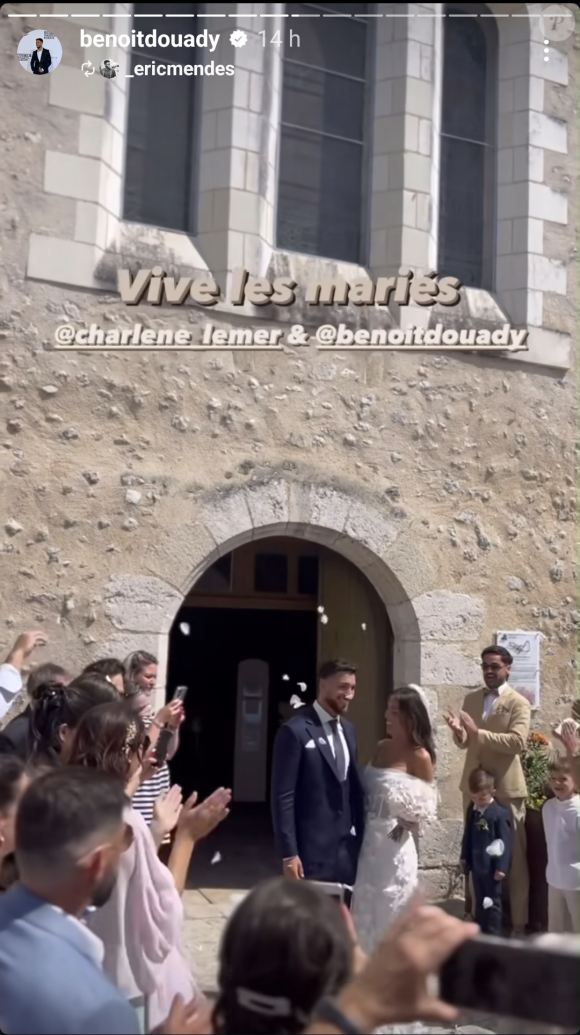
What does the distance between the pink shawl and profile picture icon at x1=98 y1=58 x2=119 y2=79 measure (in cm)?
465

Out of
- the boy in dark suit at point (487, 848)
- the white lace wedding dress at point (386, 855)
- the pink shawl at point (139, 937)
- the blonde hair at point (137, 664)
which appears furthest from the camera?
the boy in dark suit at point (487, 848)

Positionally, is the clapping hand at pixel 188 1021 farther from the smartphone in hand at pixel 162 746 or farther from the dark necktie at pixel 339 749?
the dark necktie at pixel 339 749

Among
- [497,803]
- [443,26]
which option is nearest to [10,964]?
[497,803]

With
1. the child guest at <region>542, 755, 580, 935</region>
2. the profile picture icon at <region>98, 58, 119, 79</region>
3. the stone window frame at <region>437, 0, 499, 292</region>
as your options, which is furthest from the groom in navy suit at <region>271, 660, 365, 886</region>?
the stone window frame at <region>437, 0, 499, 292</region>

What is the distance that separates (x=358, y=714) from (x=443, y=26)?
4716mm

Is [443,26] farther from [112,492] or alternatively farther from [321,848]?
[321,848]

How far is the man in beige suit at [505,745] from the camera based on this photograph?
16.8 ft

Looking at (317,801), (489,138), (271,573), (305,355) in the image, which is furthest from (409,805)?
(489,138)

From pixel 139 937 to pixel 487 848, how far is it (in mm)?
3116

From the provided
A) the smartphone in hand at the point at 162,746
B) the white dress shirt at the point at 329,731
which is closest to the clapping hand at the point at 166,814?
the smartphone in hand at the point at 162,746

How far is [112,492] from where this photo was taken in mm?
5398

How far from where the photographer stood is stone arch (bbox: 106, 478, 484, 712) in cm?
542

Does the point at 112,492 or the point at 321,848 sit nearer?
the point at 321,848

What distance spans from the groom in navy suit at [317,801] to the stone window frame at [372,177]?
9.78ft
